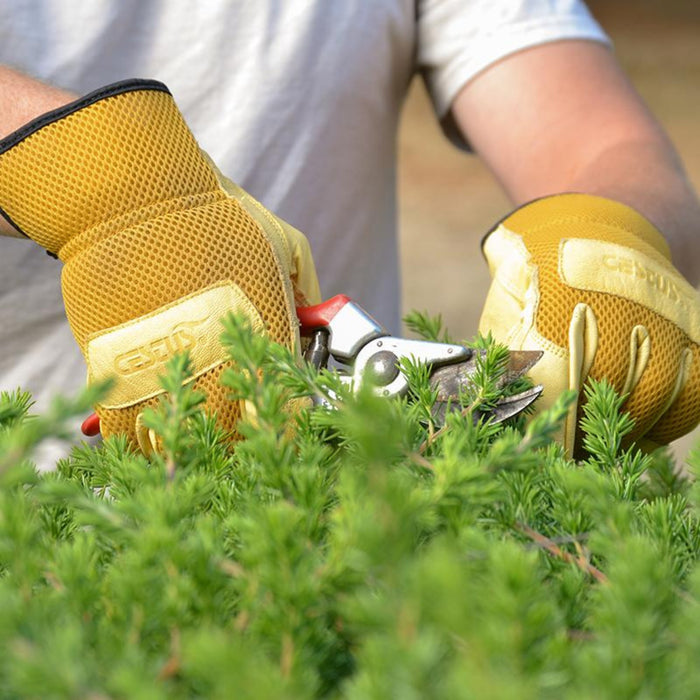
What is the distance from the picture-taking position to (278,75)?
1.85 m

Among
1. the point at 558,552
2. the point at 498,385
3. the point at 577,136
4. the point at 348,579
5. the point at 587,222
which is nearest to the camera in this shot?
the point at 348,579

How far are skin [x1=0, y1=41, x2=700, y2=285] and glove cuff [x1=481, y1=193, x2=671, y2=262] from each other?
29 centimetres

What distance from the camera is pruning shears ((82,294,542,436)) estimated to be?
2.98ft

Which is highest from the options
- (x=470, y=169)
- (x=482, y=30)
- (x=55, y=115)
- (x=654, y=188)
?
(x=55, y=115)

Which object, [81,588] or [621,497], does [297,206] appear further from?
[81,588]

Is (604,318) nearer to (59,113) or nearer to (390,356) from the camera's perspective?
(390,356)

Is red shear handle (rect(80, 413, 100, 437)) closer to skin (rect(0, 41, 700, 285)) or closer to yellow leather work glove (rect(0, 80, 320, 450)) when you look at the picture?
yellow leather work glove (rect(0, 80, 320, 450))

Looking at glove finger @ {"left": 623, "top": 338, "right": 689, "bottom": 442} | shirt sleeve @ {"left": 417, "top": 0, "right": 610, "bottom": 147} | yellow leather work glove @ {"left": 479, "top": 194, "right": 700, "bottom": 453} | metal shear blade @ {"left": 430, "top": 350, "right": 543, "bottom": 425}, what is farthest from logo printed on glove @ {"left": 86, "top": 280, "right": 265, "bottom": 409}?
shirt sleeve @ {"left": 417, "top": 0, "right": 610, "bottom": 147}

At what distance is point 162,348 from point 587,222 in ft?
1.83

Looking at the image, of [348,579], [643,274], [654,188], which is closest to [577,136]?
[654,188]

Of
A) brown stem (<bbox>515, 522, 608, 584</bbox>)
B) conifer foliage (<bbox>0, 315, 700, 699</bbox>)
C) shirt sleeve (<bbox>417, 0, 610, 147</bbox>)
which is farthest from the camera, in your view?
shirt sleeve (<bbox>417, 0, 610, 147</bbox>)

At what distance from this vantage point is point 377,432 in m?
0.43

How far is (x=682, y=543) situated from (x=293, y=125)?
1385mm

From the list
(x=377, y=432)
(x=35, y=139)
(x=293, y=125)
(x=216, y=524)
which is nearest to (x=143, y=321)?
(x=35, y=139)
